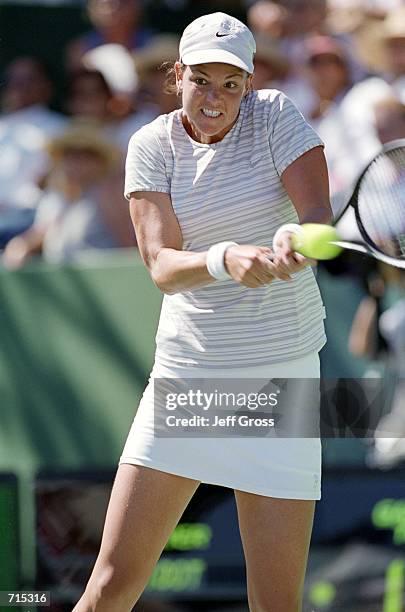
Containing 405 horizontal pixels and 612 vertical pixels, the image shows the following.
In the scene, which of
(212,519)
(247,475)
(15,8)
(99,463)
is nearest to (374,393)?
(212,519)

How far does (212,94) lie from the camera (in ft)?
9.45

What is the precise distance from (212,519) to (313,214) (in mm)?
2005

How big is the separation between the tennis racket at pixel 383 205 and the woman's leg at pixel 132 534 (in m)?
0.73

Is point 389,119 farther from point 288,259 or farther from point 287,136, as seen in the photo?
point 288,259

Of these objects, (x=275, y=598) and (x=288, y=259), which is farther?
(x=275, y=598)

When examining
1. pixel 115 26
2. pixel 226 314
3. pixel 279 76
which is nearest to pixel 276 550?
pixel 226 314

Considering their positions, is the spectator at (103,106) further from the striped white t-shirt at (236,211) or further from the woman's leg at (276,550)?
the woman's leg at (276,550)

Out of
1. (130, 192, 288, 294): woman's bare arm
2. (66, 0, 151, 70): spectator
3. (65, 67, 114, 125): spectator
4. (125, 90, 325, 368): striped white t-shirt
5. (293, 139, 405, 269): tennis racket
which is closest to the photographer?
(130, 192, 288, 294): woman's bare arm

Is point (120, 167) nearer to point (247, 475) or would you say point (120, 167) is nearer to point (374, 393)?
point (374, 393)

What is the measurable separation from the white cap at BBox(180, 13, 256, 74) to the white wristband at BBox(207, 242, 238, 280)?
0.41 metres

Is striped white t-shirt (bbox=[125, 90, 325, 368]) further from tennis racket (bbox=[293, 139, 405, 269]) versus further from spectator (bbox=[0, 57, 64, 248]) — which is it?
spectator (bbox=[0, 57, 64, 248])

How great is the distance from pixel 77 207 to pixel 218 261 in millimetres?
2727

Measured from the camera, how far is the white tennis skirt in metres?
2.97

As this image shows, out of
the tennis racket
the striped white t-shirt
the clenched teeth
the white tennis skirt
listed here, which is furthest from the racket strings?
the clenched teeth
